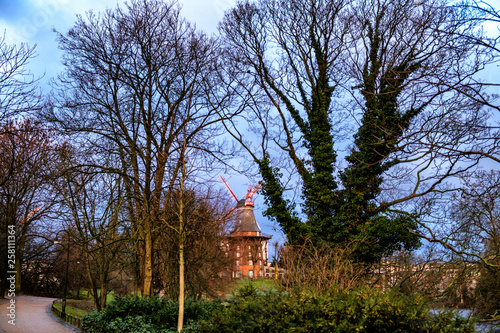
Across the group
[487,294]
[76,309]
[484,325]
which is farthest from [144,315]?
[76,309]

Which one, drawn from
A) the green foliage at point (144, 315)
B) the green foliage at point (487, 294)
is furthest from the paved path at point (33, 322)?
the green foliage at point (487, 294)

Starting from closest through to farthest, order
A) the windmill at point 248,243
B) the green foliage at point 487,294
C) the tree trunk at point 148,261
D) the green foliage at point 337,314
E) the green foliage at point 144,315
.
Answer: the green foliage at point 337,314 → the green foliage at point 144,315 → the green foliage at point 487,294 → the tree trunk at point 148,261 → the windmill at point 248,243

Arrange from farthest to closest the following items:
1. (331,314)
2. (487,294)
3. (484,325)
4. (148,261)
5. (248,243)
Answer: (248,243) → (148,261) → (487,294) → (484,325) → (331,314)

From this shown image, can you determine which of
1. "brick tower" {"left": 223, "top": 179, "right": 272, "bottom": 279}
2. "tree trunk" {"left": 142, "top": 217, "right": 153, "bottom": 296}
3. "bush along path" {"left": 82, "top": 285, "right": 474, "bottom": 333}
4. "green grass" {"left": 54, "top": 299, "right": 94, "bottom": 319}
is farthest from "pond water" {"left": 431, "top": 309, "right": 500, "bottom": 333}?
"brick tower" {"left": 223, "top": 179, "right": 272, "bottom": 279}

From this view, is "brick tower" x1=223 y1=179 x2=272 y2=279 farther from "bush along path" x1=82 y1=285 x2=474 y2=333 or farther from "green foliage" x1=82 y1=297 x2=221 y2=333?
"bush along path" x1=82 y1=285 x2=474 y2=333

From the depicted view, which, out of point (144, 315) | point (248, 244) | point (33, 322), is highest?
point (248, 244)

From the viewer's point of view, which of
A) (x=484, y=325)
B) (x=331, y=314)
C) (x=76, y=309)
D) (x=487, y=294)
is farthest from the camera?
(x=76, y=309)

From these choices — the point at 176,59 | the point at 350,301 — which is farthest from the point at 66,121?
the point at 350,301

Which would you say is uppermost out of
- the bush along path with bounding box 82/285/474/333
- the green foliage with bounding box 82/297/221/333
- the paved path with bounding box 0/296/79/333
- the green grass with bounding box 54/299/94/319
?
the bush along path with bounding box 82/285/474/333

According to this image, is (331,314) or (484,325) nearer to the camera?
(331,314)

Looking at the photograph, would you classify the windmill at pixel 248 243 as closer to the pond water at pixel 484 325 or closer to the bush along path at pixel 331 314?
the pond water at pixel 484 325

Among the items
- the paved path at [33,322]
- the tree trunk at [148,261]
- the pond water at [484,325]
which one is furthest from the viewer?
the paved path at [33,322]

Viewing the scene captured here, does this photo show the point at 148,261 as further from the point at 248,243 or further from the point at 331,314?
the point at 248,243

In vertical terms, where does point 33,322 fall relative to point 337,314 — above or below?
below
